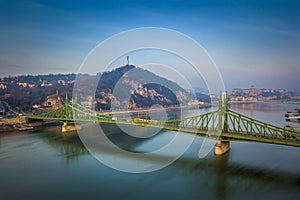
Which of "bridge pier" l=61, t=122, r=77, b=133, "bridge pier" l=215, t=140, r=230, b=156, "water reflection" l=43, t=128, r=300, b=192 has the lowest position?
"water reflection" l=43, t=128, r=300, b=192

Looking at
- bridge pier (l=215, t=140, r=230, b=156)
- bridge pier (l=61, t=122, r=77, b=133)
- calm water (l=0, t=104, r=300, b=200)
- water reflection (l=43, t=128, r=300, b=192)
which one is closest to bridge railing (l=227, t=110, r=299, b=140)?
bridge pier (l=215, t=140, r=230, b=156)

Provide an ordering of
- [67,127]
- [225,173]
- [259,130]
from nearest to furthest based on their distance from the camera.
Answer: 1. [225,173]
2. [259,130]
3. [67,127]

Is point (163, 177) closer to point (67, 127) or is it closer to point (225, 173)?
point (225, 173)

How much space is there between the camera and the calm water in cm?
767

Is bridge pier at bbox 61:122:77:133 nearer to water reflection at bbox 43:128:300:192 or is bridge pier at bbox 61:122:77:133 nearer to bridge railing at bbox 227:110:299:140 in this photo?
water reflection at bbox 43:128:300:192

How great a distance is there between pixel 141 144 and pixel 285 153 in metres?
7.38

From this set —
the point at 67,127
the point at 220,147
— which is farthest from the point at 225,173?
the point at 67,127

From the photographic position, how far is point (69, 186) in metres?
8.29

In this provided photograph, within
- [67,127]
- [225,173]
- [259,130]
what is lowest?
[225,173]

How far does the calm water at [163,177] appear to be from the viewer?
7.67m

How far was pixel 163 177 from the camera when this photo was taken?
29.6 ft

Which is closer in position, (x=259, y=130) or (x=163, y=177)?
(x=163, y=177)

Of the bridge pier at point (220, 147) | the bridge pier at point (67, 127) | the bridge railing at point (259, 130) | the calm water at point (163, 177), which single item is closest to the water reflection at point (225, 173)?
the calm water at point (163, 177)

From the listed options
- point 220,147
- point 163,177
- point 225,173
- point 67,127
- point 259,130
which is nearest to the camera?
point 163,177
